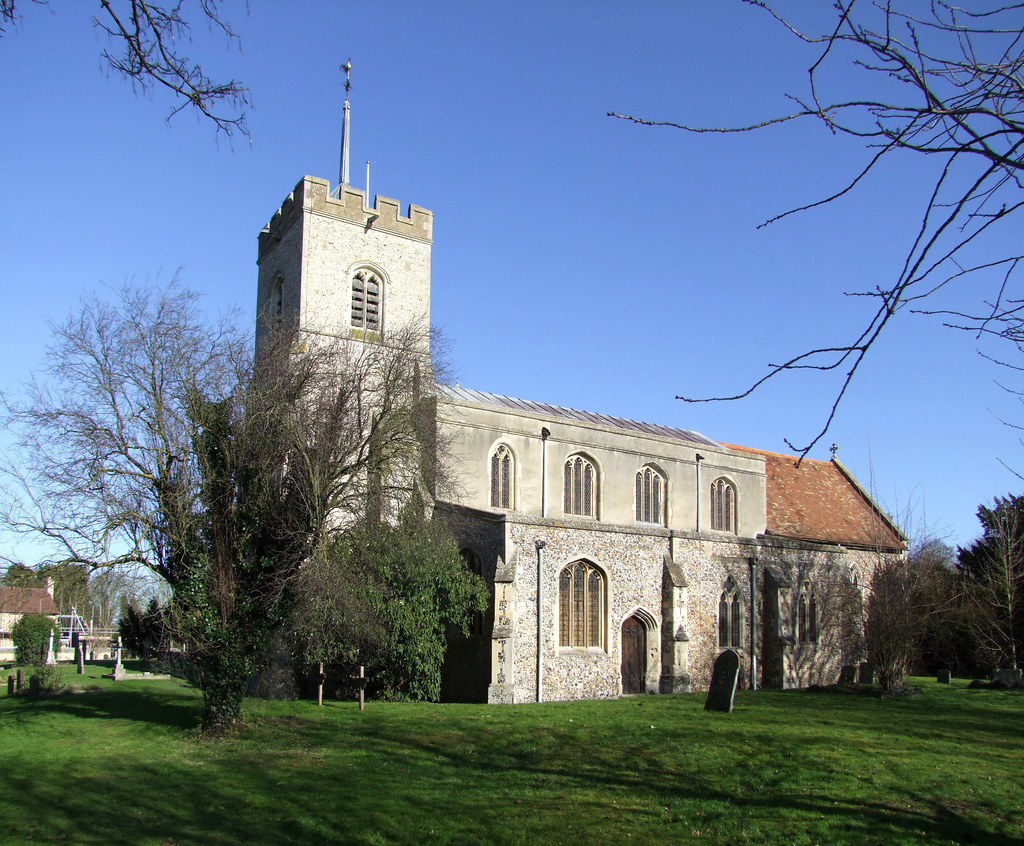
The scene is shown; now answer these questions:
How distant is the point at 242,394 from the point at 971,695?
20163mm

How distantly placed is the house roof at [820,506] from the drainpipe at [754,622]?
5.78 m

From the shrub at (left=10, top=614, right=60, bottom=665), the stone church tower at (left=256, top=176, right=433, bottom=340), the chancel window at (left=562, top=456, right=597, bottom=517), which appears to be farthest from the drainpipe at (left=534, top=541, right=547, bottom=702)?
the shrub at (left=10, top=614, right=60, bottom=665)

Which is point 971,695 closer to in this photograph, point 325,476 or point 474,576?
point 474,576

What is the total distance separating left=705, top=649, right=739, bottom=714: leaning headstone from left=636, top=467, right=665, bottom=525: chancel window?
32.7ft

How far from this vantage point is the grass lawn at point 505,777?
9188 millimetres

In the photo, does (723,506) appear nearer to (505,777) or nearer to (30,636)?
(505,777)

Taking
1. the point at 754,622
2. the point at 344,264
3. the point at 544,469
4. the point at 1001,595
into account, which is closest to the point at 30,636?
the point at 344,264

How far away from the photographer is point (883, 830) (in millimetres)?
9289

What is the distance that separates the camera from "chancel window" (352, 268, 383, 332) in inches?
1068

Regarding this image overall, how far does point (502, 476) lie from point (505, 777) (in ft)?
46.4

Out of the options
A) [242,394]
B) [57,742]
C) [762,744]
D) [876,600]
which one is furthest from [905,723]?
[57,742]

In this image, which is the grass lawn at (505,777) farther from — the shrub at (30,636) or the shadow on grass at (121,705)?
the shrub at (30,636)

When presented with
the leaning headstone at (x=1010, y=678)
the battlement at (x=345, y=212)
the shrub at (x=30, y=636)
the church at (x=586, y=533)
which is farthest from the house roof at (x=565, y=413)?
the shrub at (x=30, y=636)

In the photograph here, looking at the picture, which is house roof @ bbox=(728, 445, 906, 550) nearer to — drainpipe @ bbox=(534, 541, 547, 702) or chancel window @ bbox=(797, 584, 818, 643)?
chancel window @ bbox=(797, 584, 818, 643)
